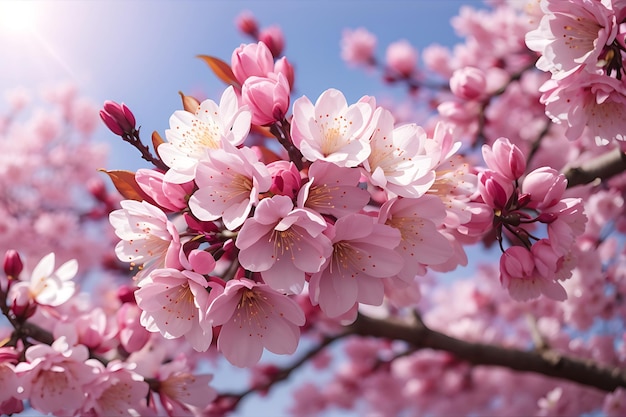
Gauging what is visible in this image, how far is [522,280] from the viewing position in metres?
1.30

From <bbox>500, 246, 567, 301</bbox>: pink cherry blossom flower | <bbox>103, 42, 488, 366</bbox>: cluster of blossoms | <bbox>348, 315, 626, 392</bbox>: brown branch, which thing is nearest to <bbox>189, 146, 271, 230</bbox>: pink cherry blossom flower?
<bbox>103, 42, 488, 366</bbox>: cluster of blossoms

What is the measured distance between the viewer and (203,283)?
1.01m

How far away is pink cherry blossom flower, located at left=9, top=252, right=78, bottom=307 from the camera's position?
1508 mm

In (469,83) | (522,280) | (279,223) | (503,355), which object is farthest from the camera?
(503,355)

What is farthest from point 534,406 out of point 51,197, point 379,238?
point 51,197

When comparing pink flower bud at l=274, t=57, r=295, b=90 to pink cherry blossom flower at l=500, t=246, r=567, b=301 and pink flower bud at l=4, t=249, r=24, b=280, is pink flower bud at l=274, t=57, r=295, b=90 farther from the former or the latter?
pink flower bud at l=4, t=249, r=24, b=280

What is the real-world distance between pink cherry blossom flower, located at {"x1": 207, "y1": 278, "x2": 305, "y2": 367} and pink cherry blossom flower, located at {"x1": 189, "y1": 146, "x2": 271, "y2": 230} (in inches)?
6.2

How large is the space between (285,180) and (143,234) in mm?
330

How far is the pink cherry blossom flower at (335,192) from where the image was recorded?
104 cm

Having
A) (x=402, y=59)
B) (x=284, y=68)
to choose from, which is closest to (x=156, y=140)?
(x=284, y=68)

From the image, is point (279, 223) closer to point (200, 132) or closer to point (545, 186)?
point (200, 132)

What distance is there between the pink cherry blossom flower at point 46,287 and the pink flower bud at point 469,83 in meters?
1.34

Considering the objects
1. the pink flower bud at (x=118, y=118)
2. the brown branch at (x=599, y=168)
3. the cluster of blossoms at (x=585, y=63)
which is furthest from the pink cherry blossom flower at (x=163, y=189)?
the brown branch at (x=599, y=168)

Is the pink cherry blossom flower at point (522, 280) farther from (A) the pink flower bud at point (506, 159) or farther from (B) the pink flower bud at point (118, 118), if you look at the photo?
(B) the pink flower bud at point (118, 118)
